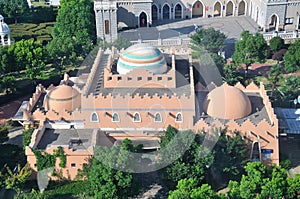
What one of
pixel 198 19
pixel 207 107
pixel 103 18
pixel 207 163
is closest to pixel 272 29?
pixel 198 19

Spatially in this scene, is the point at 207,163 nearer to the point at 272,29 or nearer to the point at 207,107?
the point at 207,107

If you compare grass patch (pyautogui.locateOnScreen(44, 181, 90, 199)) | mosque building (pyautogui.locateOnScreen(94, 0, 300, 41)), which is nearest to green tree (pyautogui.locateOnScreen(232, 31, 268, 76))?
mosque building (pyautogui.locateOnScreen(94, 0, 300, 41))

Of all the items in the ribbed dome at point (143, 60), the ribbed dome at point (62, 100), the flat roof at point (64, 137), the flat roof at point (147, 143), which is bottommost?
the flat roof at point (147, 143)

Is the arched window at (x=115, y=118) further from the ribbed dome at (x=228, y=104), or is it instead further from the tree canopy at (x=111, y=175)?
the ribbed dome at (x=228, y=104)

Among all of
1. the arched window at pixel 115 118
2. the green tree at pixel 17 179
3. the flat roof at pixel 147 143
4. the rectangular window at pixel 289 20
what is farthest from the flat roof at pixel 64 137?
the rectangular window at pixel 289 20

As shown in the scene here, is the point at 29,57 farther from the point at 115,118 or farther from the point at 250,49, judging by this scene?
the point at 250,49

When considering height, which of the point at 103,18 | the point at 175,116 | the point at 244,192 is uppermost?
the point at 103,18

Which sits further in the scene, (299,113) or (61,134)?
(299,113)

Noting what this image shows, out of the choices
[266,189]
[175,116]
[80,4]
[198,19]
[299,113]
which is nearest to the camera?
[266,189]
